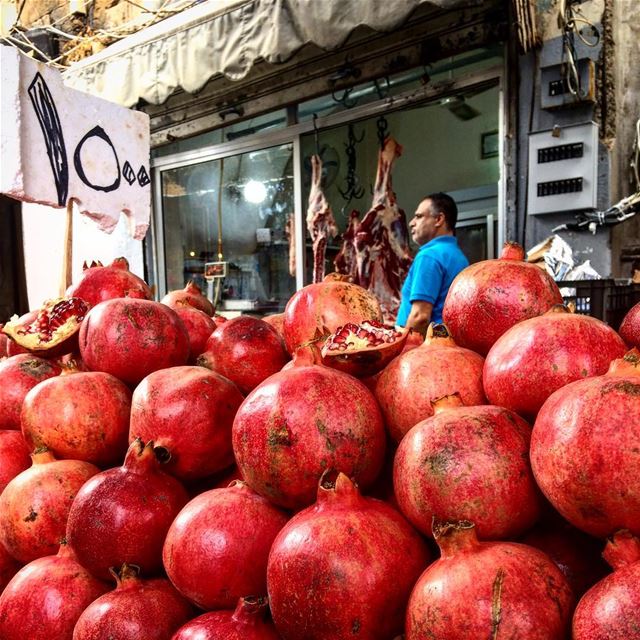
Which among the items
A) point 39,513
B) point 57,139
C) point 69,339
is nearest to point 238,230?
point 57,139

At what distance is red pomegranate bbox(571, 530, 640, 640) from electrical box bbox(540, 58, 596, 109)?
359 centimetres

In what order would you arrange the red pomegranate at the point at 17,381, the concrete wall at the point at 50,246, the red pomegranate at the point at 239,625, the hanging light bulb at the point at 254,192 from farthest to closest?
the hanging light bulb at the point at 254,192 < the concrete wall at the point at 50,246 < the red pomegranate at the point at 17,381 < the red pomegranate at the point at 239,625

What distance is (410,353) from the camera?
132cm

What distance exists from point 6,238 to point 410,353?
4.34 meters

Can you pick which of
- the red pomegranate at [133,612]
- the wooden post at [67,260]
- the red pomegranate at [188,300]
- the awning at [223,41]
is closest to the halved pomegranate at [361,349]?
the red pomegranate at [133,612]

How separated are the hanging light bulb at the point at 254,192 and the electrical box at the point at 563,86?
3325mm

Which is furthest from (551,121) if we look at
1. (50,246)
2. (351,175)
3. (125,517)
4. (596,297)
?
(50,246)

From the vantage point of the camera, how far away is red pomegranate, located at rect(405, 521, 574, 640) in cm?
84

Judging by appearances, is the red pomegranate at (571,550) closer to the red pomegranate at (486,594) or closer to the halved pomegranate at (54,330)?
the red pomegranate at (486,594)

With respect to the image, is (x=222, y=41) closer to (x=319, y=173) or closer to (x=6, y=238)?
(x=319, y=173)

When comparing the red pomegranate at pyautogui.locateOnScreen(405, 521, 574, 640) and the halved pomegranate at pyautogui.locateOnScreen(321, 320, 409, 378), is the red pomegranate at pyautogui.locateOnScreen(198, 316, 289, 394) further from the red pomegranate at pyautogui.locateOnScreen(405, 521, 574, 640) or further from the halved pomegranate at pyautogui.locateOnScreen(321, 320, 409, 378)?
the red pomegranate at pyautogui.locateOnScreen(405, 521, 574, 640)

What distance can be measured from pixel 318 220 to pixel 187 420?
426cm

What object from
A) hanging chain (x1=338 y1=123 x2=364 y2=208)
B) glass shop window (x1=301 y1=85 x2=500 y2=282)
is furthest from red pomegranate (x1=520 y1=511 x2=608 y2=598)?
hanging chain (x1=338 y1=123 x2=364 y2=208)

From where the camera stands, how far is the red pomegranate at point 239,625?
1.07m
